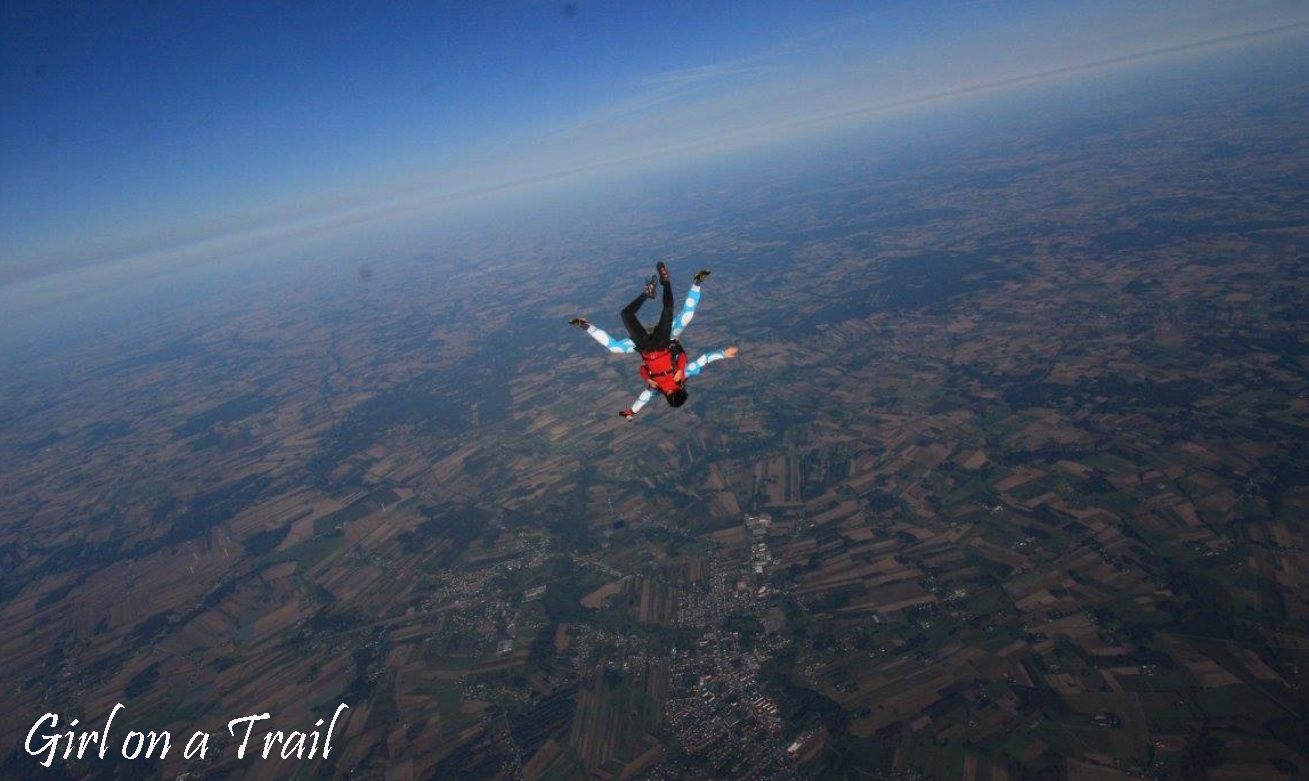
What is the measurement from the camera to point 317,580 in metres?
56.2

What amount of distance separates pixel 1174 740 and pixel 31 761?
81190 millimetres

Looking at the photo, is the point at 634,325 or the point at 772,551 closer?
the point at 634,325

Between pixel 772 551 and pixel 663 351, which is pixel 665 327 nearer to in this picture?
pixel 663 351

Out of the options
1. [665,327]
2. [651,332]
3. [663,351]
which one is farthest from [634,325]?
[663,351]

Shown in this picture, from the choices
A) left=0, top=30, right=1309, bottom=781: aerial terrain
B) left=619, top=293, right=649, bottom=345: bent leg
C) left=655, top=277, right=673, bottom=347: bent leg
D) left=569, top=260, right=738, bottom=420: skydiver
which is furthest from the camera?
left=0, top=30, right=1309, bottom=781: aerial terrain

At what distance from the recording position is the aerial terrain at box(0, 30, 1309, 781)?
31531 millimetres

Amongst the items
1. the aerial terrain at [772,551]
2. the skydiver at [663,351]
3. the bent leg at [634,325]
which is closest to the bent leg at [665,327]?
the skydiver at [663,351]

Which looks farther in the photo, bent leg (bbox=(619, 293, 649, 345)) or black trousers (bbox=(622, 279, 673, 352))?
black trousers (bbox=(622, 279, 673, 352))

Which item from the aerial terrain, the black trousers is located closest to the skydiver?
the black trousers

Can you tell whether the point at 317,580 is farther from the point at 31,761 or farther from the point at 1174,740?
the point at 1174,740

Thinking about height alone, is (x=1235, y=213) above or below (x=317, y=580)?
above

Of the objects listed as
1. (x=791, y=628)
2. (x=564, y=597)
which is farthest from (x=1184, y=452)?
(x=564, y=597)

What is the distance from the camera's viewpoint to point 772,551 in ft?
153

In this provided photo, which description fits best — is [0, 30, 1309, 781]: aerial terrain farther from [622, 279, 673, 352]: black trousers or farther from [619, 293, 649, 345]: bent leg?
[619, 293, 649, 345]: bent leg
